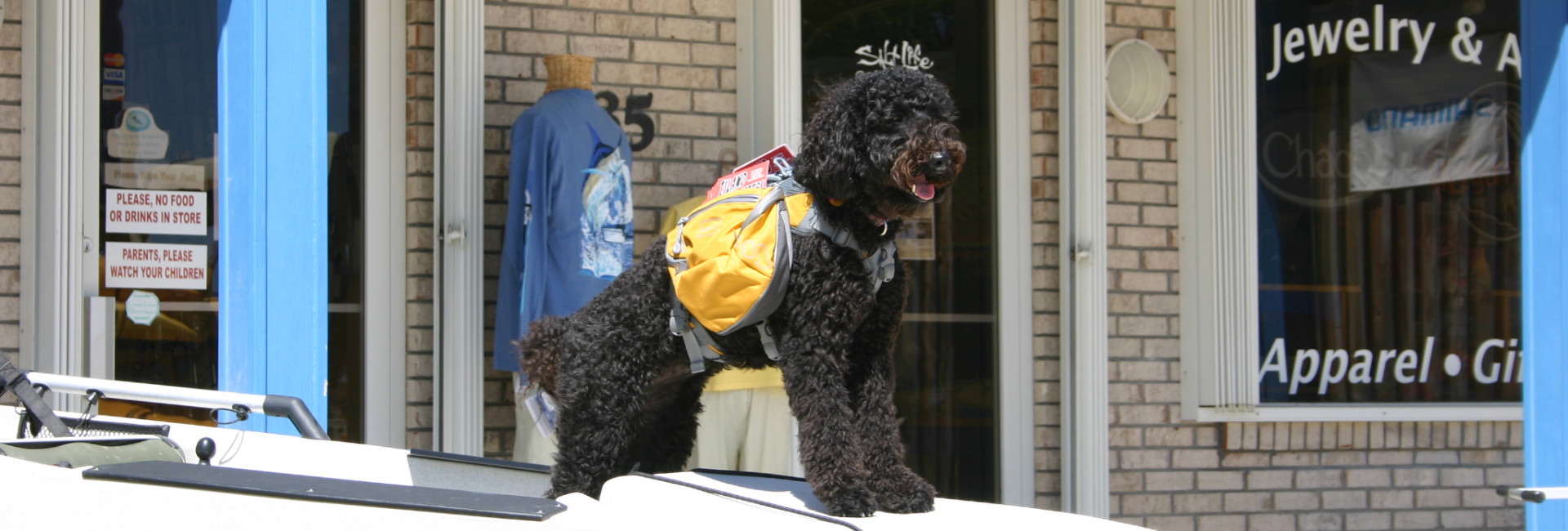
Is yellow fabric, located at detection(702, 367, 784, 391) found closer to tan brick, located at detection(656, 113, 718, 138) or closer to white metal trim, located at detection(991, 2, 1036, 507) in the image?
tan brick, located at detection(656, 113, 718, 138)

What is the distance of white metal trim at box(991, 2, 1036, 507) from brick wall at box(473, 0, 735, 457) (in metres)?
1.29

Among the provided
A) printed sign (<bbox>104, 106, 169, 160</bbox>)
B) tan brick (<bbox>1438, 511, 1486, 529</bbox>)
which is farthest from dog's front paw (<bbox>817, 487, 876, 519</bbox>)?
tan brick (<bbox>1438, 511, 1486, 529</bbox>)

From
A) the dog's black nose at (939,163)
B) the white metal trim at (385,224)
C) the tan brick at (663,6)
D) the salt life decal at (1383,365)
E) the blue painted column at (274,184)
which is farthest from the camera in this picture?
the salt life decal at (1383,365)

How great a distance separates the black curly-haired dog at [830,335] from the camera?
2098 millimetres

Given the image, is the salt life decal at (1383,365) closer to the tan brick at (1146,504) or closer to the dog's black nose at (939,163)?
the tan brick at (1146,504)

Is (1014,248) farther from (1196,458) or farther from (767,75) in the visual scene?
(767,75)

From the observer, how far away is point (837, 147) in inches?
83.5

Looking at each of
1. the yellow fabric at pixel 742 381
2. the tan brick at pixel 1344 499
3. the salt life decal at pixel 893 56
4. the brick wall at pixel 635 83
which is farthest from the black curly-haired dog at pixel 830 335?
the tan brick at pixel 1344 499

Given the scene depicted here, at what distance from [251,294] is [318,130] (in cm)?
40

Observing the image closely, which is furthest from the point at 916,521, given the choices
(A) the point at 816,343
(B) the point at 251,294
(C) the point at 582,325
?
(B) the point at 251,294

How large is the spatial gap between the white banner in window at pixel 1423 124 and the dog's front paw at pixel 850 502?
187 inches

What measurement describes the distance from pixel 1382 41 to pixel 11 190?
6025 millimetres

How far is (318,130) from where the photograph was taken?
9.05ft

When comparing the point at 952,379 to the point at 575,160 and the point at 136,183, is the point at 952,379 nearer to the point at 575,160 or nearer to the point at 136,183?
the point at 575,160
